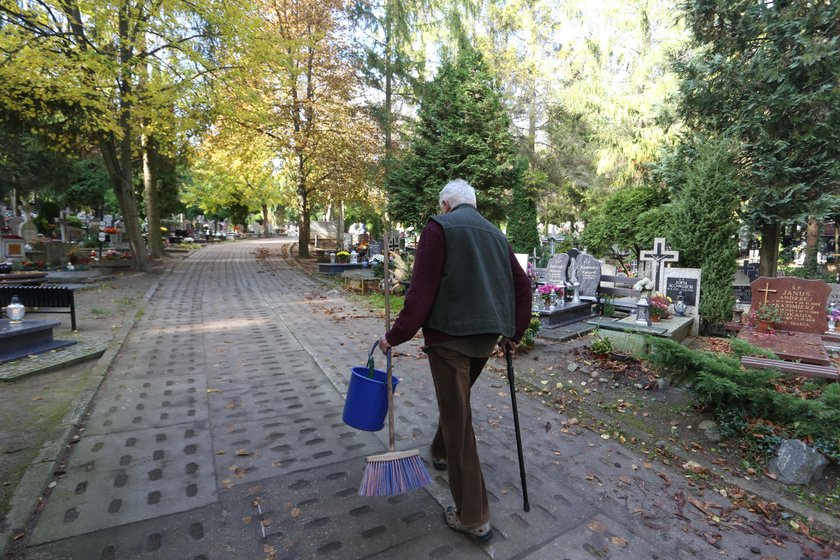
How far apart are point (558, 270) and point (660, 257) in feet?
7.02

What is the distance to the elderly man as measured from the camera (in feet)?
8.00

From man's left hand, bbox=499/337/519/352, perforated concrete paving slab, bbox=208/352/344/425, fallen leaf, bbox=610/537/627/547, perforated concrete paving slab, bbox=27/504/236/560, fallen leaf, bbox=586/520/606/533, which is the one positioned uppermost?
man's left hand, bbox=499/337/519/352

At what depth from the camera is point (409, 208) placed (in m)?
15.4

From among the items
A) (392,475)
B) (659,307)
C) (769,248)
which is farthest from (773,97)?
(392,475)

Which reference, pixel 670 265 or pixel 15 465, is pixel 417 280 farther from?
pixel 670 265

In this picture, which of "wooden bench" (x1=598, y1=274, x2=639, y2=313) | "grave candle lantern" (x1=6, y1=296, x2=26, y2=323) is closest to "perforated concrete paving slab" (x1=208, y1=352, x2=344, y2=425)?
"grave candle lantern" (x1=6, y1=296, x2=26, y2=323)

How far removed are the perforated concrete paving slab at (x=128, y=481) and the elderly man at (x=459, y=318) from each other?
5.52 ft

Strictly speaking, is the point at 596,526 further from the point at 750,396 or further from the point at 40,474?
the point at 40,474

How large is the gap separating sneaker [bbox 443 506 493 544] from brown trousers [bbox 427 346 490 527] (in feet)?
0.11

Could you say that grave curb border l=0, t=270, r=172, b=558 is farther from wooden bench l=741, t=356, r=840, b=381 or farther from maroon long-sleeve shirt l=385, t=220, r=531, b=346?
wooden bench l=741, t=356, r=840, b=381

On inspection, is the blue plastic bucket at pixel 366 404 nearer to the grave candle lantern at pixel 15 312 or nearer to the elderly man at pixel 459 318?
the elderly man at pixel 459 318

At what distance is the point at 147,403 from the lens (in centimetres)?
446

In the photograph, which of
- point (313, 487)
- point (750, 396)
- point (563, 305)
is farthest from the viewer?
point (563, 305)

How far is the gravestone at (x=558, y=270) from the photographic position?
10.1 meters
